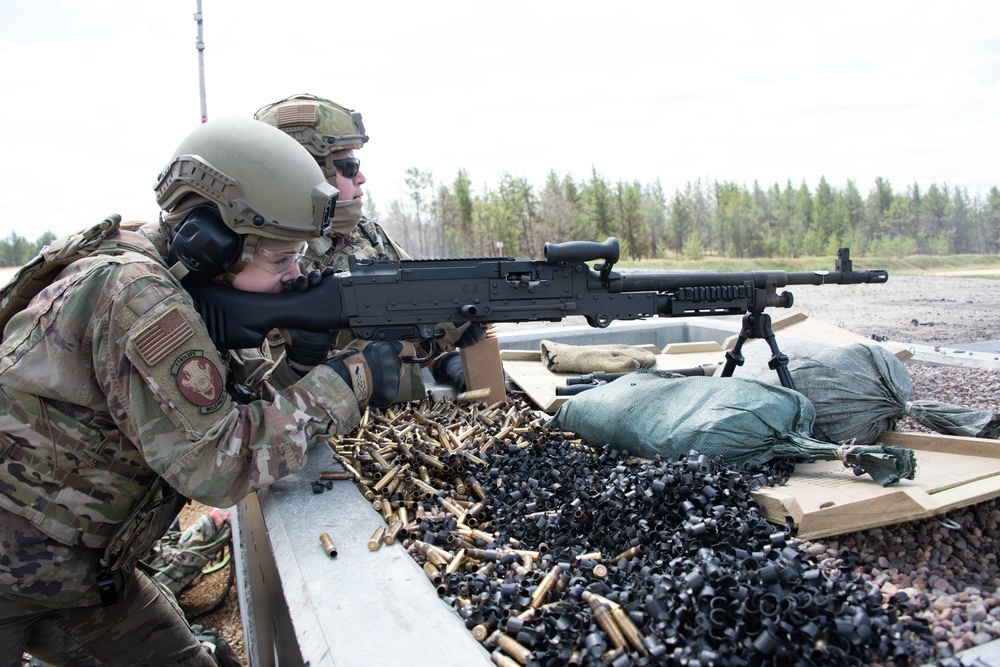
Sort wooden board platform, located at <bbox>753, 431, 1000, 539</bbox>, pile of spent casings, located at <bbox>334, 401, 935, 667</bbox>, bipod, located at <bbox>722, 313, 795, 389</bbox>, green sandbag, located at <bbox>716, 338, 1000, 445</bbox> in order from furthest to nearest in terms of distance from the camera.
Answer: bipod, located at <bbox>722, 313, 795, 389</bbox>, green sandbag, located at <bbox>716, 338, 1000, 445</bbox>, wooden board platform, located at <bbox>753, 431, 1000, 539</bbox>, pile of spent casings, located at <bbox>334, 401, 935, 667</bbox>

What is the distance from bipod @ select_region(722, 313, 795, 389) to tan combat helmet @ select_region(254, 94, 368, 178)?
10.4ft

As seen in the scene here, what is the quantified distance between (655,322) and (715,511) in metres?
5.93

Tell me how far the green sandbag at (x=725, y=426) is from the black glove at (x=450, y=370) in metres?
1.73

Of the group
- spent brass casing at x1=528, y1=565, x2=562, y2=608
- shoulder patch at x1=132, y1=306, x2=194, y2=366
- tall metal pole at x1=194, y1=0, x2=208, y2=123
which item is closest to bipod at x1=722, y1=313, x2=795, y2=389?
spent brass casing at x1=528, y1=565, x2=562, y2=608

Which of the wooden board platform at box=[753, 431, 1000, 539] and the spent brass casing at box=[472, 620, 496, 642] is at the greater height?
Answer: the wooden board platform at box=[753, 431, 1000, 539]

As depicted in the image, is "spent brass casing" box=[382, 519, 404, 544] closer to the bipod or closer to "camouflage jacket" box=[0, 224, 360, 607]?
"camouflage jacket" box=[0, 224, 360, 607]

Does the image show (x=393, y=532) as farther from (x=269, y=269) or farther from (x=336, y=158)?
(x=336, y=158)

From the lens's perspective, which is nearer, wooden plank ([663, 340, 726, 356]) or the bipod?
the bipod

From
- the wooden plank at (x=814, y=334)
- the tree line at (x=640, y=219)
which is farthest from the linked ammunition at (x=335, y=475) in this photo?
the tree line at (x=640, y=219)

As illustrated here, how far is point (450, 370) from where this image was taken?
559 cm

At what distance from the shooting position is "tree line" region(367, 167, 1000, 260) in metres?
33.3

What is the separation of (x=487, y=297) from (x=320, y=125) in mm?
2428

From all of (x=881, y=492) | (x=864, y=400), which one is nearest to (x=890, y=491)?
(x=881, y=492)

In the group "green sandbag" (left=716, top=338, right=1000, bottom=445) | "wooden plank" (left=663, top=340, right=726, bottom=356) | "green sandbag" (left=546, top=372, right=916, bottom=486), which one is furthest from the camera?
"wooden plank" (left=663, top=340, right=726, bottom=356)
